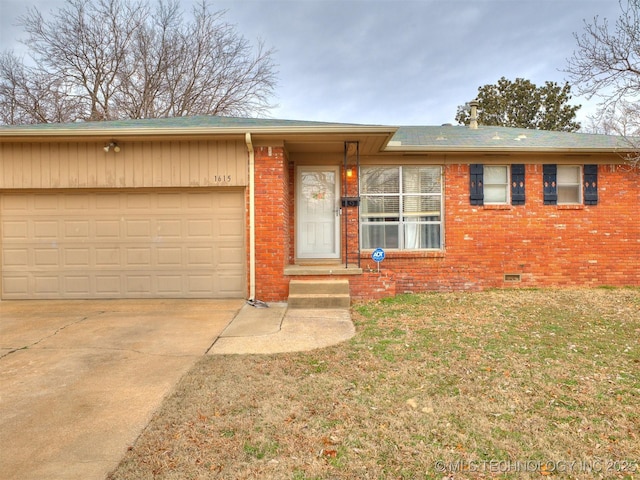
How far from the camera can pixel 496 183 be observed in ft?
25.2

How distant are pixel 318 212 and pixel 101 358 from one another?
5.03 m

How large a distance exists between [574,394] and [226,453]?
106 inches

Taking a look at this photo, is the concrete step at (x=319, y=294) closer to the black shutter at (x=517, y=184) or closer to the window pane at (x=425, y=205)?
the window pane at (x=425, y=205)

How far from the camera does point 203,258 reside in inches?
265

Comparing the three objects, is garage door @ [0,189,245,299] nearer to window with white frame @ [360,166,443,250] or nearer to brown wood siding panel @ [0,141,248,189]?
brown wood siding panel @ [0,141,248,189]

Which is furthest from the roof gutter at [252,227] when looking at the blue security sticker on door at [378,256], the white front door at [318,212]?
the blue security sticker on door at [378,256]

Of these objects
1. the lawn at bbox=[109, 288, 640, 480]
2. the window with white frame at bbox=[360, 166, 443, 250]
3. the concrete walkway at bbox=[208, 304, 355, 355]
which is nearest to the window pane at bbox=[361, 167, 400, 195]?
the window with white frame at bbox=[360, 166, 443, 250]

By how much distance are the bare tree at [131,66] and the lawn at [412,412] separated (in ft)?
54.8

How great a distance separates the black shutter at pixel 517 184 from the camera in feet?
24.9

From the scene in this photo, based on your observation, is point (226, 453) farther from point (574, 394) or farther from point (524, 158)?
point (524, 158)

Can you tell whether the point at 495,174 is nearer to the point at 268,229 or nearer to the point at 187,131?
the point at 268,229

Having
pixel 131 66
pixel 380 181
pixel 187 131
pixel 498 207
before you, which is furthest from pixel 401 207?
pixel 131 66

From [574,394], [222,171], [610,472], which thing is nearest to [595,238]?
[574,394]

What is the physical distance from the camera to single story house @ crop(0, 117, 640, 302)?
652cm
